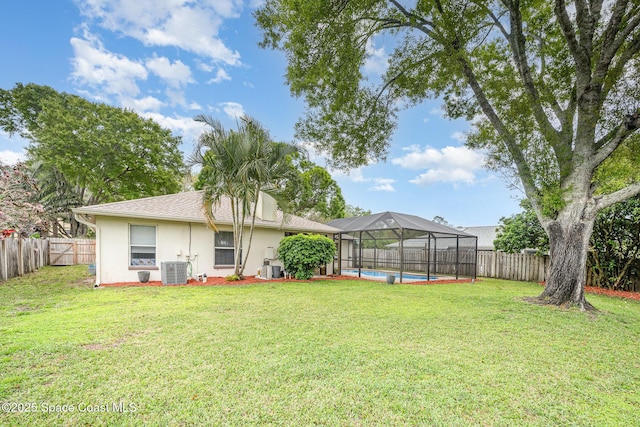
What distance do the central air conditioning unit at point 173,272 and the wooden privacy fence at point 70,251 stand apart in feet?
34.6

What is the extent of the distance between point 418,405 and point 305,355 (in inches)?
56.4

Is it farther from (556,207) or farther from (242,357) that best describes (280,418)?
(556,207)

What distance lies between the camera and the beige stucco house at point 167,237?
28.9ft

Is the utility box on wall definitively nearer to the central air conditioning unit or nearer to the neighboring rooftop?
the central air conditioning unit

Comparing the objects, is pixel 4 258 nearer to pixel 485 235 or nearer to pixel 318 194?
pixel 318 194

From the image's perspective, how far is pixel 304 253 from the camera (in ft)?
33.9

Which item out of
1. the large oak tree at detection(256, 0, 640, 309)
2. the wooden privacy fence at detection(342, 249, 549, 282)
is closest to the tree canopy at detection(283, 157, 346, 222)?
the wooden privacy fence at detection(342, 249, 549, 282)

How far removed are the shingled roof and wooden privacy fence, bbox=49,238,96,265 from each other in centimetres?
892

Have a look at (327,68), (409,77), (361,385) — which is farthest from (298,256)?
(361,385)

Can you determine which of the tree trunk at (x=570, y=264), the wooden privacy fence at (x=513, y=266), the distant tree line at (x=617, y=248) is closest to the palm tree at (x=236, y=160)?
the tree trunk at (x=570, y=264)

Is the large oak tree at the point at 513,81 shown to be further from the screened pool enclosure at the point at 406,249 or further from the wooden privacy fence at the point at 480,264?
the wooden privacy fence at the point at 480,264

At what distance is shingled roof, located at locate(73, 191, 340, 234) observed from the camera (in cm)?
865

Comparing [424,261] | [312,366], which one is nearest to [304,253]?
[312,366]

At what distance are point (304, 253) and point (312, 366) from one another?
23.6 ft
